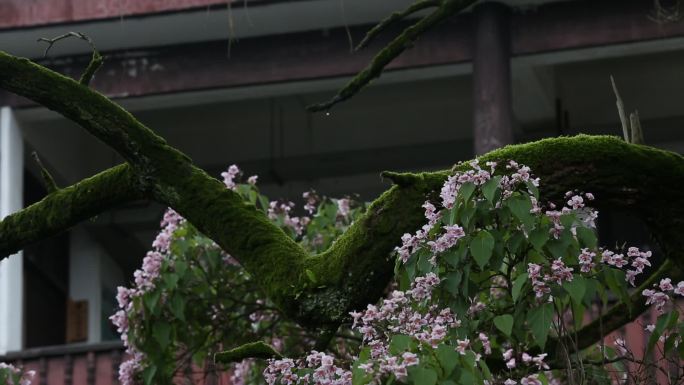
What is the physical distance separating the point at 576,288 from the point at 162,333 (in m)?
4.07

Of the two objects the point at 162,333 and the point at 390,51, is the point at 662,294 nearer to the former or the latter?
the point at 390,51

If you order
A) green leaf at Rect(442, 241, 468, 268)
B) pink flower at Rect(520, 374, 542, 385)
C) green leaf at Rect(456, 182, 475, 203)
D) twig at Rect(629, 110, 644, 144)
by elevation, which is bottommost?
pink flower at Rect(520, 374, 542, 385)

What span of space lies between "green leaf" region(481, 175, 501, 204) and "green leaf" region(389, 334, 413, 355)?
0.59m

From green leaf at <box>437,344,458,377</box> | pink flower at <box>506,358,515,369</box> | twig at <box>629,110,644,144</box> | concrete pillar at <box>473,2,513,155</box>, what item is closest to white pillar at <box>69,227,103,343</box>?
concrete pillar at <box>473,2,513,155</box>

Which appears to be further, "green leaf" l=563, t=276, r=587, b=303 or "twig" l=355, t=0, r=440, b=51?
"twig" l=355, t=0, r=440, b=51

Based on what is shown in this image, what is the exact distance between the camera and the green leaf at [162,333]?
31.6ft

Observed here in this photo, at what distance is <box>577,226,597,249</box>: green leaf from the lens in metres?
6.18

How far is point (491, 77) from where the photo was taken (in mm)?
14117

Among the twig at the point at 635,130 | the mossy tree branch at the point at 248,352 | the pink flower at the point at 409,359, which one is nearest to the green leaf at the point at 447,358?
the pink flower at the point at 409,359

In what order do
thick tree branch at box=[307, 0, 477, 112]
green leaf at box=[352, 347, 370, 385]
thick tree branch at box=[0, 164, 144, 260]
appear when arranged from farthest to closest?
thick tree branch at box=[307, 0, 477, 112]
thick tree branch at box=[0, 164, 144, 260]
green leaf at box=[352, 347, 370, 385]

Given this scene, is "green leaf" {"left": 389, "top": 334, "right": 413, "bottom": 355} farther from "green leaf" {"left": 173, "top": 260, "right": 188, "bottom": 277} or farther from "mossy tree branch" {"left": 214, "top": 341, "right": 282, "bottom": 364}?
"green leaf" {"left": 173, "top": 260, "right": 188, "bottom": 277}

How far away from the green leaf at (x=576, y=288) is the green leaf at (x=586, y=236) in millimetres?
151

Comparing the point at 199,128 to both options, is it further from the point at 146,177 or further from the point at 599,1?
the point at 146,177

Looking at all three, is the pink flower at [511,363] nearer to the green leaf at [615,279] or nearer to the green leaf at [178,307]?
the green leaf at [615,279]
